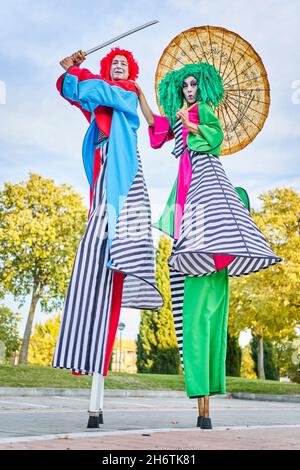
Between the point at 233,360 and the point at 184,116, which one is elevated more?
the point at 233,360

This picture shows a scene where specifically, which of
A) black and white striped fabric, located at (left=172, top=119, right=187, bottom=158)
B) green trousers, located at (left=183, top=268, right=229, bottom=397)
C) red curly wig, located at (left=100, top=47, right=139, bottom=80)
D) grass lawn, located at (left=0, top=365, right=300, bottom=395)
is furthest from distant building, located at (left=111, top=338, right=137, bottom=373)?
green trousers, located at (left=183, top=268, right=229, bottom=397)

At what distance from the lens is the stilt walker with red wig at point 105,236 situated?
399cm

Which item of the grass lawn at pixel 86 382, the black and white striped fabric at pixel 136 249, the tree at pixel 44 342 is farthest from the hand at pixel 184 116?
the tree at pixel 44 342

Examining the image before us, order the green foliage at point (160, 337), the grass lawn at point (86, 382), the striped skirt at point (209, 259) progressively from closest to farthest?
the striped skirt at point (209, 259) < the grass lawn at point (86, 382) < the green foliage at point (160, 337)

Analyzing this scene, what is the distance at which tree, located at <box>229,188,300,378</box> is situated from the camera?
1488 centimetres

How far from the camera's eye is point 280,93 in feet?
17.5

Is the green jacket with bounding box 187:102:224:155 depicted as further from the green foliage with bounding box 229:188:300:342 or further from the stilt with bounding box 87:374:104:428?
the green foliage with bounding box 229:188:300:342

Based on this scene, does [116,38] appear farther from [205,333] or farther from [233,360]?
[233,360]

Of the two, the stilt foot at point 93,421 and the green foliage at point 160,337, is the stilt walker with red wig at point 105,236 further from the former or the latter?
the green foliage at point 160,337

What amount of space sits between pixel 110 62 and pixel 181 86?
61cm

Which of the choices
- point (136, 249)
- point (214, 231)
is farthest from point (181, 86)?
point (136, 249)

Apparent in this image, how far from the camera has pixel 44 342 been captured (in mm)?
41750
